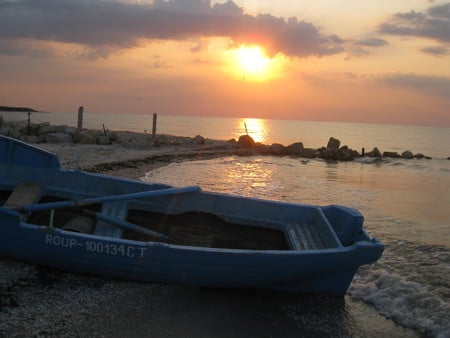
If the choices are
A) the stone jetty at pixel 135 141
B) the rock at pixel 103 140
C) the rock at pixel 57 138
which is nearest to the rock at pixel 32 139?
the stone jetty at pixel 135 141

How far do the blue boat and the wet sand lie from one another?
21 cm

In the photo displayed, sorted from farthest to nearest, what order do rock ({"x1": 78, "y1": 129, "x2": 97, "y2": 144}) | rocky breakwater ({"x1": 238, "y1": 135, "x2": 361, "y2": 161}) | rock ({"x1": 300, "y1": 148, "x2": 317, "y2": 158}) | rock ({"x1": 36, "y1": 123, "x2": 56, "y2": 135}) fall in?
rock ({"x1": 300, "y1": 148, "x2": 317, "y2": 158}), rocky breakwater ({"x1": 238, "y1": 135, "x2": 361, "y2": 161}), rock ({"x1": 36, "y1": 123, "x2": 56, "y2": 135}), rock ({"x1": 78, "y1": 129, "x2": 97, "y2": 144})

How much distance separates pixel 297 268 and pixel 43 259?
3806 millimetres

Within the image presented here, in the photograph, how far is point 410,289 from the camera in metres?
7.38

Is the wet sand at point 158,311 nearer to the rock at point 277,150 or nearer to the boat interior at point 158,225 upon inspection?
the boat interior at point 158,225

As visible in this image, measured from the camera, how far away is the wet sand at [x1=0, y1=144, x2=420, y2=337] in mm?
5645

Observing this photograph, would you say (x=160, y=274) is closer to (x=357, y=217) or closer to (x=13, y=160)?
(x=357, y=217)

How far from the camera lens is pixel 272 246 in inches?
329

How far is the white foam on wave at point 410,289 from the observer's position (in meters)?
6.47

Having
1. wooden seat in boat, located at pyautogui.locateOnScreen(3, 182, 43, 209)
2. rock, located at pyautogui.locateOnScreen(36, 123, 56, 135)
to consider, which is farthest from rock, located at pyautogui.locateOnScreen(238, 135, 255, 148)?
wooden seat in boat, located at pyautogui.locateOnScreen(3, 182, 43, 209)

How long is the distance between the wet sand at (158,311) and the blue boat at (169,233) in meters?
0.21

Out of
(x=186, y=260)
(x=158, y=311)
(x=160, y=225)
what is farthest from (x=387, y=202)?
(x=158, y=311)

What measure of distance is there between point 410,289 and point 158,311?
406cm

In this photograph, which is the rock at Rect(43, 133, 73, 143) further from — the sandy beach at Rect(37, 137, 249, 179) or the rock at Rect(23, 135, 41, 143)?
the sandy beach at Rect(37, 137, 249, 179)
